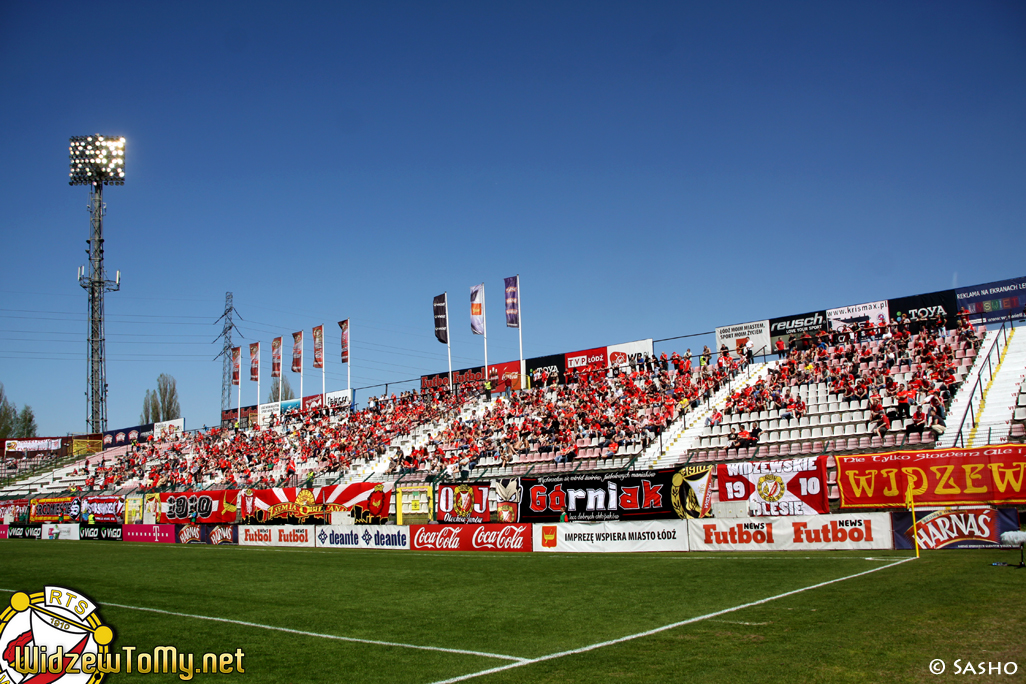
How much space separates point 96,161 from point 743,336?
197 ft

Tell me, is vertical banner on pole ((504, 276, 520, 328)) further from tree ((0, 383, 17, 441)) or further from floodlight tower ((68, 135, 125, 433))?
tree ((0, 383, 17, 441))

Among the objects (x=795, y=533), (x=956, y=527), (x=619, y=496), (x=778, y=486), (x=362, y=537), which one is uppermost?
(x=778, y=486)

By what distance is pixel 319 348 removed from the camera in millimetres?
58719

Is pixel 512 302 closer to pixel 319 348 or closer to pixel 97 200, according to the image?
pixel 319 348

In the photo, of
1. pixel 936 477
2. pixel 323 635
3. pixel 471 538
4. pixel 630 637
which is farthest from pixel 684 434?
pixel 323 635

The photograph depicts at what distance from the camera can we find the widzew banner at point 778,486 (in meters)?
23.1

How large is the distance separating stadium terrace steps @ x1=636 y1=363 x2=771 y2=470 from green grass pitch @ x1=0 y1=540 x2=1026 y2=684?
34.7 ft

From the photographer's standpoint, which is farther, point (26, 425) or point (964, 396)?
point (26, 425)

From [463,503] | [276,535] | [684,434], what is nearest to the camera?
[463,503]

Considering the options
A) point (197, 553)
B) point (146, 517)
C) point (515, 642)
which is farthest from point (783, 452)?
point (146, 517)

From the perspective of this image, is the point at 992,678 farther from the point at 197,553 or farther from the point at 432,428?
the point at 432,428

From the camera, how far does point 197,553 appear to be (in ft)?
91.4

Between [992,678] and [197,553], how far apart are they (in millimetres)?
27014

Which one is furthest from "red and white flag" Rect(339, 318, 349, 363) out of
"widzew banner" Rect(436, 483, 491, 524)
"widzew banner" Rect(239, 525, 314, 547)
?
"widzew banner" Rect(436, 483, 491, 524)
